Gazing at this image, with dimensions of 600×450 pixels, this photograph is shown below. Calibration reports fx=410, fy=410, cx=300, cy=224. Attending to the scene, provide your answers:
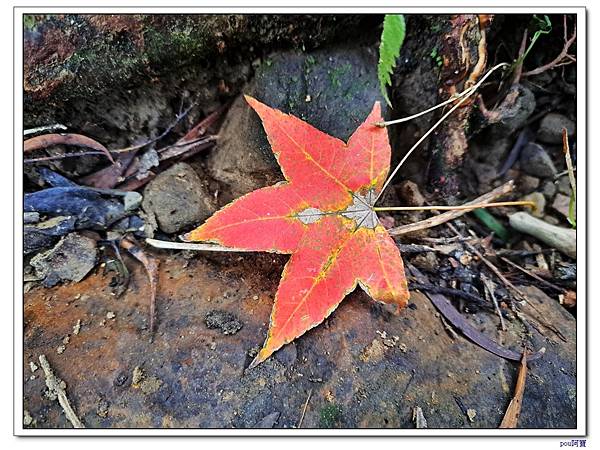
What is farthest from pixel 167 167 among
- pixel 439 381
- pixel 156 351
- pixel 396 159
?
pixel 439 381

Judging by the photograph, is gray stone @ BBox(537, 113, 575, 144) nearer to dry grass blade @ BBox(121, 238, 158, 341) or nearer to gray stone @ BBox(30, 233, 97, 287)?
dry grass blade @ BBox(121, 238, 158, 341)

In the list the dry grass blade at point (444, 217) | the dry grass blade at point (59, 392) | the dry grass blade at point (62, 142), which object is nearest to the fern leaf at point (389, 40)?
the dry grass blade at point (444, 217)

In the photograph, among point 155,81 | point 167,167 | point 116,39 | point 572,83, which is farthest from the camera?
point 572,83

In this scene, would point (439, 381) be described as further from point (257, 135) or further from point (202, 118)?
point (202, 118)

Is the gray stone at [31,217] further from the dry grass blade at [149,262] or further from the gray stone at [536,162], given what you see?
the gray stone at [536,162]

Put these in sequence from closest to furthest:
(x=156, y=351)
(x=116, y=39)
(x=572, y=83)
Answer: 1. (x=156, y=351)
2. (x=116, y=39)
3. (x=572, y=83)

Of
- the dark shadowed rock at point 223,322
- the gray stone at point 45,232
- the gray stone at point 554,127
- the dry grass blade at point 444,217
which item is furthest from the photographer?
the gray stone at point 554,127

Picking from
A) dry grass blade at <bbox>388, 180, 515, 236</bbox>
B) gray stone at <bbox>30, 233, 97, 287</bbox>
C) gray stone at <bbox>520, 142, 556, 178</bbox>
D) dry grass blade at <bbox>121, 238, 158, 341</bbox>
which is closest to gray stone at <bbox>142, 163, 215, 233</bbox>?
dry grass blade at <bbox>121, 238, 158, 341</bbox>
